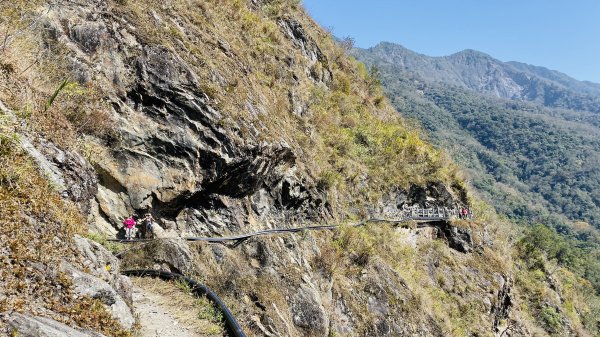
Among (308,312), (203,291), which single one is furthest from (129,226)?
(308,312)

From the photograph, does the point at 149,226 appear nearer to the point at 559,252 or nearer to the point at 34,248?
the point at 34,248

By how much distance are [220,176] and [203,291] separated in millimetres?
5210

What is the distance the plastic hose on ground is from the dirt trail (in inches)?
6.7

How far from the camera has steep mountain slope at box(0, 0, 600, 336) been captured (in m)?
7.56

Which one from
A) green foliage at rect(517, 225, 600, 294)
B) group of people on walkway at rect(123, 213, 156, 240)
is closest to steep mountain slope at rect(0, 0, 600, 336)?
group of people on walkway at rect(123, 213, 156, 240)

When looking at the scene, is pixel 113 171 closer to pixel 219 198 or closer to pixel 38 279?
pixel 219 198

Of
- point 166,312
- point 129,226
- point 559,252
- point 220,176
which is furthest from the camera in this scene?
point 559,252

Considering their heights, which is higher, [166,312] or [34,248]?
[34,248]

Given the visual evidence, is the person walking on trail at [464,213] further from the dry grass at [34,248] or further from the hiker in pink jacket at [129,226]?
the dry grass at [34,248]

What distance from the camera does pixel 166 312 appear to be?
23.2 feet

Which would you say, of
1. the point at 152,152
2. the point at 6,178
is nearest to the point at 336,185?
the point at 152,152

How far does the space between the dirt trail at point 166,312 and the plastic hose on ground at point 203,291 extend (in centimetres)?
17

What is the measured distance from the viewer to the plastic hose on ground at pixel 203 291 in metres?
6.56

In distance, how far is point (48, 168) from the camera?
6.37 metres
